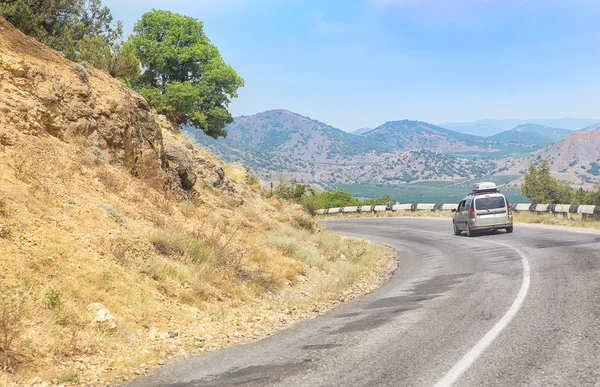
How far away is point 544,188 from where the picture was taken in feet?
327

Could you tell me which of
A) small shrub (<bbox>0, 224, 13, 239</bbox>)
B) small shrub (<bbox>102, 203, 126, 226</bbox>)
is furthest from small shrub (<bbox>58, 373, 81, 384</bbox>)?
small shrub (<bbox>102, 203, 126, 226</bbox>)

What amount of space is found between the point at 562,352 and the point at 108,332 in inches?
236

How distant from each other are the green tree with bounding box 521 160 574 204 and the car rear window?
8276 centimetres

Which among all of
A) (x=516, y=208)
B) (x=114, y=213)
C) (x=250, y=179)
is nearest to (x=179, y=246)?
(x=114, y=213)

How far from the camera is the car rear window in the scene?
23188mm

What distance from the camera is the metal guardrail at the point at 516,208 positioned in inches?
1027

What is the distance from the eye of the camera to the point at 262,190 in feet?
99.3

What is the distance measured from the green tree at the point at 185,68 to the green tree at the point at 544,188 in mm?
80289

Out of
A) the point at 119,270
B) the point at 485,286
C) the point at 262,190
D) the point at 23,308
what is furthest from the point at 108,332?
the point at 262,190

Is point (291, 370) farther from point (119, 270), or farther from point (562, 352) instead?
point (119, 270)

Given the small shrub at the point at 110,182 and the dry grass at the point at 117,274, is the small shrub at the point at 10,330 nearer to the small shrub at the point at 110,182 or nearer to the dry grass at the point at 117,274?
the dry grass at the point at 117,274

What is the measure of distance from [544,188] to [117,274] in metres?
105

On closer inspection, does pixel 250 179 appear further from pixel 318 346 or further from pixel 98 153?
pixel 318 346

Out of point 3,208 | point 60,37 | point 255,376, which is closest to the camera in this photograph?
point 255,376
